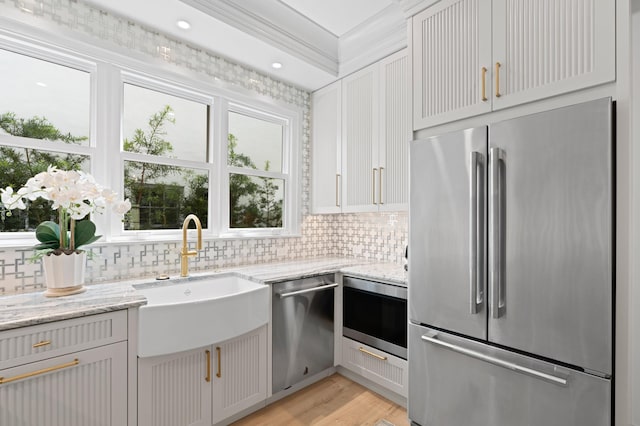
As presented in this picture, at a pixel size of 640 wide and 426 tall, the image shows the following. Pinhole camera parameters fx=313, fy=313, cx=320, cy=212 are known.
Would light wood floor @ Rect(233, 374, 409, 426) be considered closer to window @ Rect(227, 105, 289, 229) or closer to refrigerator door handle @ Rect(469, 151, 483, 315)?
refrigerator door handle @ Rect(469, 151, 483, 315)

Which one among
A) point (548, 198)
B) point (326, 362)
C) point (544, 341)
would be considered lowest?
point (326, 362)

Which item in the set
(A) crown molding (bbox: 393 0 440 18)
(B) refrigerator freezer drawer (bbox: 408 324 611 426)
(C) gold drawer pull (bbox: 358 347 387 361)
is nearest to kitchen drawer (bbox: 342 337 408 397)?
(C) gold drawer pull (bbox: 358 347 387 361)

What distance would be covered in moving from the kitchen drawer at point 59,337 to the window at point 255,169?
1.34 meters

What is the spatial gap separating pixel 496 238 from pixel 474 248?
11 centimetres

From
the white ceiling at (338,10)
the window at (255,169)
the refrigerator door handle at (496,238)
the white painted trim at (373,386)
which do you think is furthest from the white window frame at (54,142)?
the refrigerator door handle at (496,238)

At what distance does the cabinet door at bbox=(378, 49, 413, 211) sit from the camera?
8.02 ft

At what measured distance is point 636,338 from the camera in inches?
65.9

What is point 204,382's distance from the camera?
1798 millimetres

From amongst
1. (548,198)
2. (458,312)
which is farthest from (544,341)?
(548,198)

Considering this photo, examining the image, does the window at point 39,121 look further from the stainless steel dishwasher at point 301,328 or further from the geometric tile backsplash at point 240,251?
the stainless steel dishwasher at point 301,328

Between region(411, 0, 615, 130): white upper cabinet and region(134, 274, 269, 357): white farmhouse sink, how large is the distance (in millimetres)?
1488

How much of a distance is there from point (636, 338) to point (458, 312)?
3.29 feet

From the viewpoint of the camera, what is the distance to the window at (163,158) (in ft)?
7.30

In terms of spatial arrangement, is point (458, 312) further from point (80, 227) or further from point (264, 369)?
point (80, 227)
